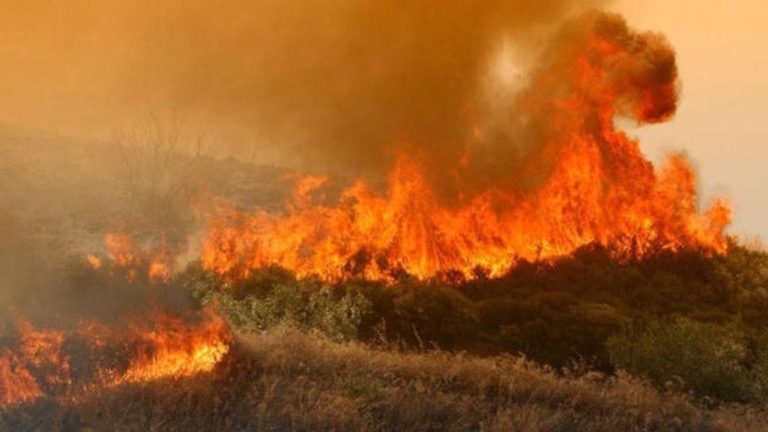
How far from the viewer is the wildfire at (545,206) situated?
23141mm

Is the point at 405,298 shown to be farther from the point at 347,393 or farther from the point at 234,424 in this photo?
the point at 234,424

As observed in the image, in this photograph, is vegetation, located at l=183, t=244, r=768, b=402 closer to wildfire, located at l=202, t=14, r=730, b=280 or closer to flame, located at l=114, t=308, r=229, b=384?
wildfire, located at l=202, t=14, r=730, b=280

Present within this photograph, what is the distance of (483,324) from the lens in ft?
63.4

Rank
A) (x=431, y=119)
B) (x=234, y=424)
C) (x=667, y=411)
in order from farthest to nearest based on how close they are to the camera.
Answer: (x=431, y=119) → (x=667, y=411) → (x=234, y=424)

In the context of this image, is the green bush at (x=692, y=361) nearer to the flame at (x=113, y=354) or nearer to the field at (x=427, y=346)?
the field at (x=427, y=346)

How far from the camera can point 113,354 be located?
429 inches

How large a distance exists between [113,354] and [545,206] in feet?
56.4

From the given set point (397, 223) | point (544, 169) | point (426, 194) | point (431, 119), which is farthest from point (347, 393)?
point (431, 119)

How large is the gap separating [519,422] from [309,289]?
35.0 ft

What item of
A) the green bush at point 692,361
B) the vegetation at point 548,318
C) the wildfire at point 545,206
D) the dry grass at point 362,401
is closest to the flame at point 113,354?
the dry grass at point 362,401

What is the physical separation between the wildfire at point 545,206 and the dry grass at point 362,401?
9556 millimetres

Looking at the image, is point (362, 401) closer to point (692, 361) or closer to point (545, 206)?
point (692, 361)

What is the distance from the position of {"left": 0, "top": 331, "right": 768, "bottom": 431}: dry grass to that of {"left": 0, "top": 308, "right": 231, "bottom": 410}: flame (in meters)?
0.35

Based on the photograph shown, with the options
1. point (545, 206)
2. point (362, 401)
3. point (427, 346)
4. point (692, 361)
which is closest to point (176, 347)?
point (362, 401)
